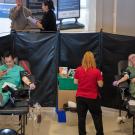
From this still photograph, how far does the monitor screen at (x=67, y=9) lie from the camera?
22.9 feet

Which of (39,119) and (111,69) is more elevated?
(111,69)

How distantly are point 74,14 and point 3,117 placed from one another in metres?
2.48

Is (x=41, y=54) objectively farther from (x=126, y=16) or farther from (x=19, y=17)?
(x=126, y=16)

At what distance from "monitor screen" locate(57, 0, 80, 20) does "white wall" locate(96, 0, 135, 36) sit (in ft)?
1.70

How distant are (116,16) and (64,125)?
7.14ft

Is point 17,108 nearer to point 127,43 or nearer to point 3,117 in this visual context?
point 3,117

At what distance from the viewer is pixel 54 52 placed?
5.71 m

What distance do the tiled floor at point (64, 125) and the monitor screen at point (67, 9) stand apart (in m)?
2.06

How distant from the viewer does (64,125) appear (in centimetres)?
530

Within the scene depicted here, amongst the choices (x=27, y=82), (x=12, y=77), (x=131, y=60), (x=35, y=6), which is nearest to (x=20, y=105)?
(x=27, y=82)

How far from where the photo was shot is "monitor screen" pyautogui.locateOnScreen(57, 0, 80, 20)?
22.9 ft

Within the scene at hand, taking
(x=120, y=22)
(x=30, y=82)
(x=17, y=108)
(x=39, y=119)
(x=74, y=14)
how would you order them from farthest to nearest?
(x=74, y=14)
(x=120, y=22)
(x=39, y=119)
(x=30, y=82)
(x=17, y=108)

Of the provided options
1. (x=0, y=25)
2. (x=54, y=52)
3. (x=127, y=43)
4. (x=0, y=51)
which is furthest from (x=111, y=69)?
(x=0, y=25)

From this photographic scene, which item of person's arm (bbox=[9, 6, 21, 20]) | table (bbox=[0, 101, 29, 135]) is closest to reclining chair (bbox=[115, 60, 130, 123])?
table (bbox=[0, 101, 29, 135])
